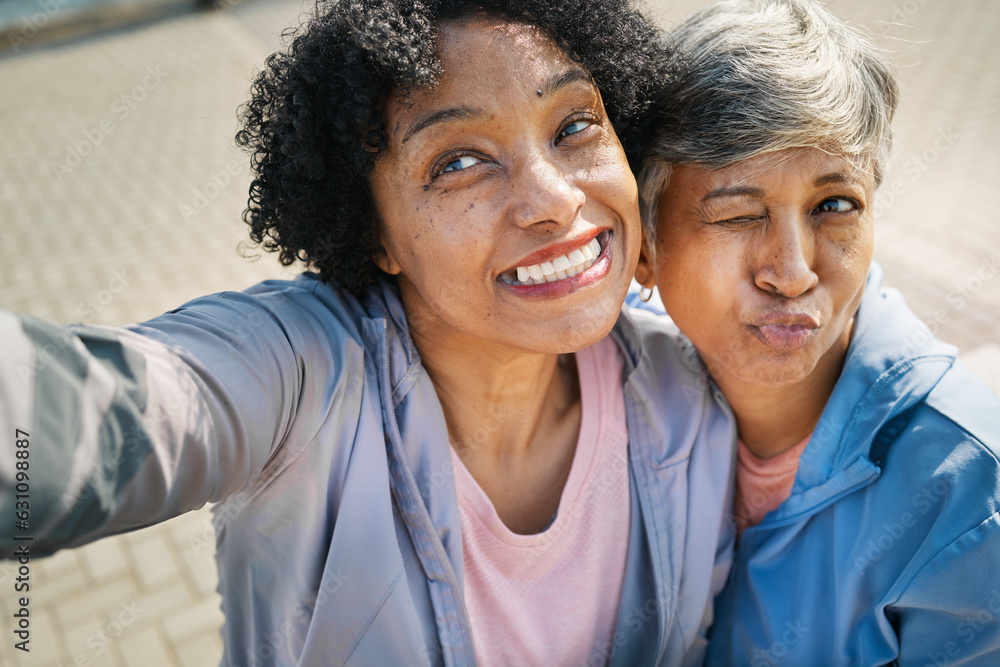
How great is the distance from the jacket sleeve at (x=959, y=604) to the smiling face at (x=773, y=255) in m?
0.53

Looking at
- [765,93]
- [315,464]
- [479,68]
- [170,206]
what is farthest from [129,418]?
[170,206]

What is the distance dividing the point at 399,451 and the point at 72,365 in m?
0.83

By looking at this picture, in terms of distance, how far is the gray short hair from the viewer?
1852 mm

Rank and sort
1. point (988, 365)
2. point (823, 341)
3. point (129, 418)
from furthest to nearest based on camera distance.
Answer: point (988, 365) → point (823, 341) → point (129, 418)

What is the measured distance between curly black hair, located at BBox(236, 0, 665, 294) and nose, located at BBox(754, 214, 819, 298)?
50 cm

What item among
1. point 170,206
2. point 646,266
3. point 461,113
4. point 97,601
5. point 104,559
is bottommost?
point 97,601

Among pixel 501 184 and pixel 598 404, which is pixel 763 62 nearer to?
pixel 501 184

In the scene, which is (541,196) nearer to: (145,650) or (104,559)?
(145,650)

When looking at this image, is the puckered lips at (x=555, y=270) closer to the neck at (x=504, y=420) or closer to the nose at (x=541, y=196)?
the nose at (x=541, y=196)

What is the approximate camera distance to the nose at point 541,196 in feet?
5.50

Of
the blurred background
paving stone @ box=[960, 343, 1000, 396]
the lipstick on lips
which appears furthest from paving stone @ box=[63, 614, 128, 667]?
paving stone @ box=[960, 343, 1000, 396]

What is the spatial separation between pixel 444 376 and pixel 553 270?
0.51 metres

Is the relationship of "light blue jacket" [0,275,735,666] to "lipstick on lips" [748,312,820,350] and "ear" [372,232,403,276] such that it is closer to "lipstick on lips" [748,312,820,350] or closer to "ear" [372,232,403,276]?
"ear" [372,232,403,276]

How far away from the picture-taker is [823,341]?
194 cm
